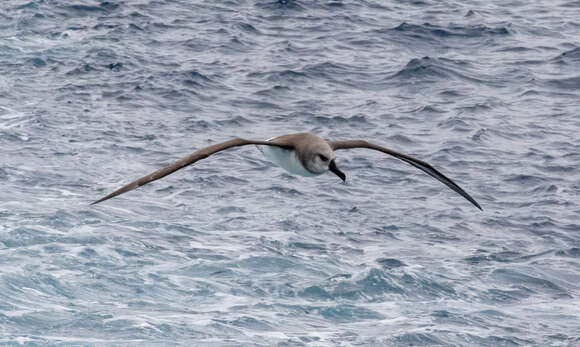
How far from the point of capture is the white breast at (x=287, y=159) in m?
16.1

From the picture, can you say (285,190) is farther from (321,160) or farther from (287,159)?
(321,160)

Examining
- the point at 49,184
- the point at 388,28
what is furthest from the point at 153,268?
the point at 388,28

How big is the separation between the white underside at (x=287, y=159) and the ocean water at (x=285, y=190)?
4.96m

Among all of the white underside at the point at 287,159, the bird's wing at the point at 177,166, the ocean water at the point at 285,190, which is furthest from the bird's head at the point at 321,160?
the ocean water at the point at 285,190

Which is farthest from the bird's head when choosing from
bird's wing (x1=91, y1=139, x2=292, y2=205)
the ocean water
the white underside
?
the ocean water

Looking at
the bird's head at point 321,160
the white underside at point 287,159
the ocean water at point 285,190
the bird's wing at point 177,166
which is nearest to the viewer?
the bird's wing at point 177,166

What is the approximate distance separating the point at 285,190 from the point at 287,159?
31.8 ft

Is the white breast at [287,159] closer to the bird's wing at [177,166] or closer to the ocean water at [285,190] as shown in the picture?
the bird's wing at [177,166]

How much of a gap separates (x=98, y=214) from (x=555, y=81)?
16.0 m

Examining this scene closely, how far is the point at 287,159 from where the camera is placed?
16.3 meters

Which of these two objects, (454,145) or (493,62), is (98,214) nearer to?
(454,145)

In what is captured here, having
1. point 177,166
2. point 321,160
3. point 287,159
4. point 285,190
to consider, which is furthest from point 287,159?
point 285,190

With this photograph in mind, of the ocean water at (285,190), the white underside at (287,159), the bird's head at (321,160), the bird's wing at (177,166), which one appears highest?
the bird's wing at (177,166)

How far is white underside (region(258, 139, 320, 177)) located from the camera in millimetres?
16109
